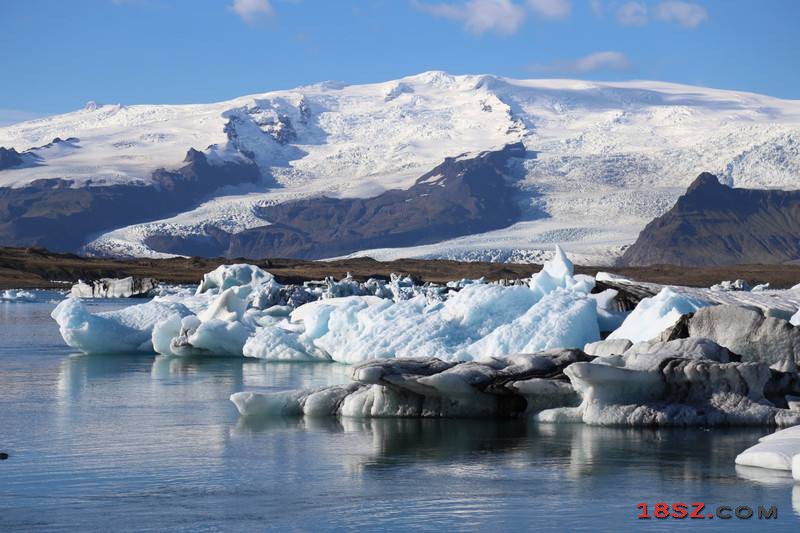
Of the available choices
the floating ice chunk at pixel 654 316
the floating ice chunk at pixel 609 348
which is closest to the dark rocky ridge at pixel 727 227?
the floating ice chunk at pixel 654 316

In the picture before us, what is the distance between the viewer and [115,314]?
21.7m

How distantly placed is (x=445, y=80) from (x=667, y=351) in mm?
187247

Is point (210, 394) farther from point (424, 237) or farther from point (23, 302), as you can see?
point (424, 237)

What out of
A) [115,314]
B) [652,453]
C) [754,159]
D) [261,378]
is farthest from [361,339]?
[754,159]

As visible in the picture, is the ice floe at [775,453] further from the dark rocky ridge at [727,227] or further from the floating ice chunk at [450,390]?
the dark rocky ridge at [727,227]

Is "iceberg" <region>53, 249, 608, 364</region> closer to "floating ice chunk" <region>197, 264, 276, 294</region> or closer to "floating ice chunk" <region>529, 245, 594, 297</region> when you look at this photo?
"floating ice chunk" <region>529, 245, 594, 297</region>

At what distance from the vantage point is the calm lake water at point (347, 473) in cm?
764

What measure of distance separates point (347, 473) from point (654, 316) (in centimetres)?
655

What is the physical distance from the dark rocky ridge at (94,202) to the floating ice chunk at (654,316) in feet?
507

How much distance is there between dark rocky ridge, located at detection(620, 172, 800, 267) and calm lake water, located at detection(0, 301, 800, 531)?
367ft

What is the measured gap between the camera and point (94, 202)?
6791 inches

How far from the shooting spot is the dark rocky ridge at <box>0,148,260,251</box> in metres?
171

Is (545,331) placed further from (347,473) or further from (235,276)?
(235,276)

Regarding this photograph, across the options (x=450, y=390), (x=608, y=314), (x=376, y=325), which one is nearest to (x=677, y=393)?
(x=450, y=390)
